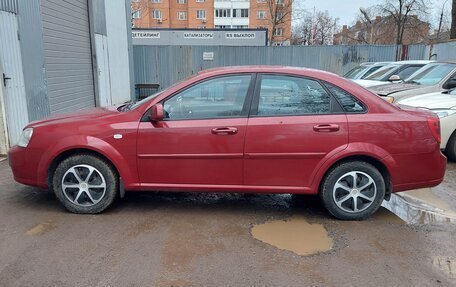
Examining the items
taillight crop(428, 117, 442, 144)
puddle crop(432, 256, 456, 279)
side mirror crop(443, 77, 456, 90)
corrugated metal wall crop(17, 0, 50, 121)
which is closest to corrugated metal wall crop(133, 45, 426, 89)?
corrugated metal wall crop(17, 0, 50, 121)

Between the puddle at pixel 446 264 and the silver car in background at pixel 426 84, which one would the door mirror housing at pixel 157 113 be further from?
the silver car in background at pixel 426 84

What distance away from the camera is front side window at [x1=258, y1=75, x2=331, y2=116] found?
408cm

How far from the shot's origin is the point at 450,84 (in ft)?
26.6

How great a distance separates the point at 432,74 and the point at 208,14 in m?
62.6

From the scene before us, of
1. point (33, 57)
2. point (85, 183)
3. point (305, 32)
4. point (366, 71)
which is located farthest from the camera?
point (305, 32)

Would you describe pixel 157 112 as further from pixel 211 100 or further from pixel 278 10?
pixel 278 10

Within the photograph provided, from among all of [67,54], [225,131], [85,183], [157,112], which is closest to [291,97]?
[225,131]

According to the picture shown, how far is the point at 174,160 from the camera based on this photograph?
4.11m

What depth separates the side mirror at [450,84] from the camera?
26.4 ft

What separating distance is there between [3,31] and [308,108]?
5.70 metres

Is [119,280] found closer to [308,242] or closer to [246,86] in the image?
[308,242]

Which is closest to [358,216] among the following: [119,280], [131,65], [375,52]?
[119,280]

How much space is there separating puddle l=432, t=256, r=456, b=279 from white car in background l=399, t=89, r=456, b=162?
3.79 meters

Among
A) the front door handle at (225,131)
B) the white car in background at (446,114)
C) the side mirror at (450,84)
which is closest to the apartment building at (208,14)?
the side mirror at (450,84)
